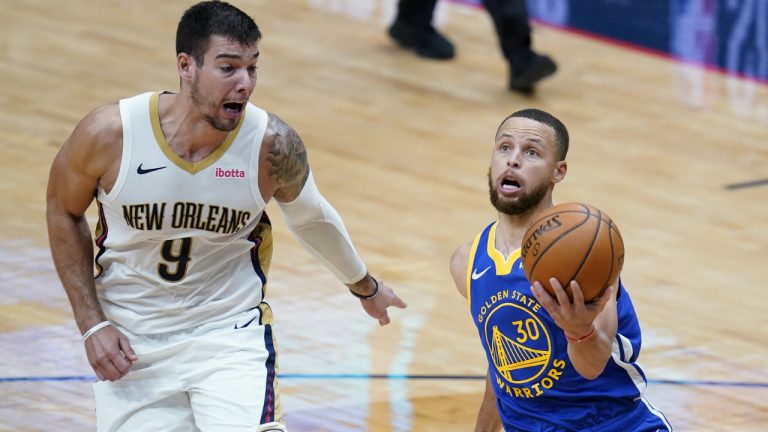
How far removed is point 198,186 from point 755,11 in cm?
802

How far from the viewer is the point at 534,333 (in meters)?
3.94

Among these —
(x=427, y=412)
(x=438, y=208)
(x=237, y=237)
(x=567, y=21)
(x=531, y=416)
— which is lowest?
(x=567, y=21)

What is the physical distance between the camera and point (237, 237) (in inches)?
169

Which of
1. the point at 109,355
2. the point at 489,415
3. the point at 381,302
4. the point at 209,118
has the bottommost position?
the point at 489,415

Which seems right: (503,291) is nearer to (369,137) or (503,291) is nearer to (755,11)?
(369,137)

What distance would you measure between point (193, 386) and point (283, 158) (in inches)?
30.7

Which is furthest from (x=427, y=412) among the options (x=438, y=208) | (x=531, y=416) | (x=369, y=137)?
(x=369, y=137)

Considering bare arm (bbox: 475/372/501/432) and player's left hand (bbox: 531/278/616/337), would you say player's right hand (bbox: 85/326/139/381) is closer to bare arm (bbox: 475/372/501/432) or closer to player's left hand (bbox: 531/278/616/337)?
bare arm (bbox: 475/372/501/432)

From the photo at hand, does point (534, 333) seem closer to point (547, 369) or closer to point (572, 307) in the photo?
point (547, 369)

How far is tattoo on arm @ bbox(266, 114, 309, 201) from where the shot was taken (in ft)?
13.9

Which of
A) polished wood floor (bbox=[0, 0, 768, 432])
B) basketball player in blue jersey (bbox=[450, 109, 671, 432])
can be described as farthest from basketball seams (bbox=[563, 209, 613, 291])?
polished wood floor (bbox=[0, 0, 768, 432])

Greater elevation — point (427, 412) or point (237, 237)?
point (237, 237)

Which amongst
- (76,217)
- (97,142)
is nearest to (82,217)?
(76,217)

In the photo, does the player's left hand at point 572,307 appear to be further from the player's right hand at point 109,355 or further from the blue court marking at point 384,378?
the blue court marking at point 384,378
